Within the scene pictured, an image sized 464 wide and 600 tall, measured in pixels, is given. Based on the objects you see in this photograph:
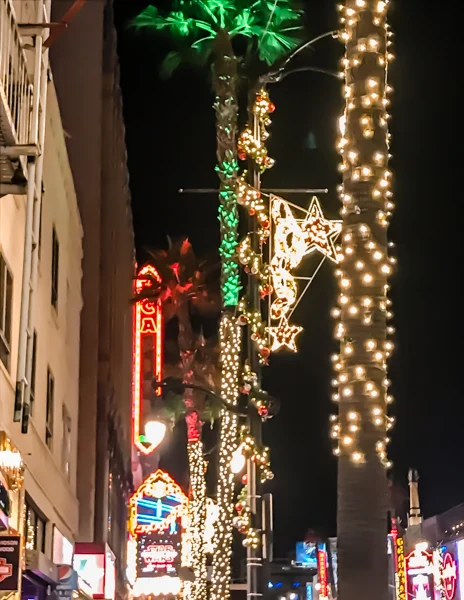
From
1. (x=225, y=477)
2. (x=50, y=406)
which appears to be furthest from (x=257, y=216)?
(x=50, y=406)

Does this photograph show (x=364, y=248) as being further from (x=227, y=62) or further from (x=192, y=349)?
(x=192, y=349)

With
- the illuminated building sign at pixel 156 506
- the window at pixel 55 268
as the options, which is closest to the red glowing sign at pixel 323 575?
the illuminated building sign at pixel 156 506

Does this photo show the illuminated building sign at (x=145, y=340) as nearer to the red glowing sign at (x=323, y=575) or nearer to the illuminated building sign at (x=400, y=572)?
the illuminated building sign at (x=400, y=572)

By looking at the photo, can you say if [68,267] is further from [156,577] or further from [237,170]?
[156,577]

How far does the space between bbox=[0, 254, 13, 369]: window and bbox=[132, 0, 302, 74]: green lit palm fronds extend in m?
6.55

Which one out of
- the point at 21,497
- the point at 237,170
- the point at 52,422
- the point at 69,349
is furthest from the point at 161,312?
the point at 21,497

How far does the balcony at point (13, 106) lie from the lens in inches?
412

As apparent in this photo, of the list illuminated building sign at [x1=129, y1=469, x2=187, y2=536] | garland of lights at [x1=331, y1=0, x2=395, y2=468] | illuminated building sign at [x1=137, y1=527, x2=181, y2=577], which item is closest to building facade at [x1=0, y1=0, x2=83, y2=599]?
garland of lights at [x1=331, y1=0, x2=395, y2=468]

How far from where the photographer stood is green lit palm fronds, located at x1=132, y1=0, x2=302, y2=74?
63.8ft

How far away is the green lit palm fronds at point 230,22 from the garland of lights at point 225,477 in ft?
18.0

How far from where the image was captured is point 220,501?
2244cm

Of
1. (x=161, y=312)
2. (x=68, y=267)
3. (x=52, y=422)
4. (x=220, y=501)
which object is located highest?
(x=161, y=312)

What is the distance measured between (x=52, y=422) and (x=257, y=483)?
21.3ft

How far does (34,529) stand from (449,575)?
1910cm
